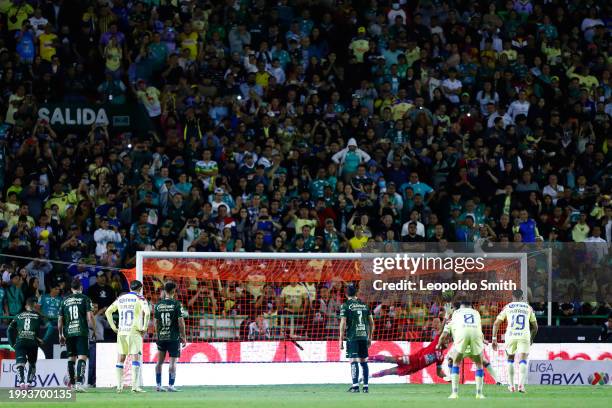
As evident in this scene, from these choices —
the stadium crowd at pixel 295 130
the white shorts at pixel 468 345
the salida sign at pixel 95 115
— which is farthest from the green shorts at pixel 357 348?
the salida sign at pixel 95 115

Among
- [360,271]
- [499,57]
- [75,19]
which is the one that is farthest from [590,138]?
[75,19]

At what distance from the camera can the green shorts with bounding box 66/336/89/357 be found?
24219 millimetres

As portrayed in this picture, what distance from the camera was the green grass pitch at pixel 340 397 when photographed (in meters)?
20.8

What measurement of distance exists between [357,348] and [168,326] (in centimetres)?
342

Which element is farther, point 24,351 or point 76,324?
point 24,351

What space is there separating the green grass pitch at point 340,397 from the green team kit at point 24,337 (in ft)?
4.30

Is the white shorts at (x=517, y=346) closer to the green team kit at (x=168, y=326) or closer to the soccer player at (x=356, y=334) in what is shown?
the soccer player at (x=356, y=334)

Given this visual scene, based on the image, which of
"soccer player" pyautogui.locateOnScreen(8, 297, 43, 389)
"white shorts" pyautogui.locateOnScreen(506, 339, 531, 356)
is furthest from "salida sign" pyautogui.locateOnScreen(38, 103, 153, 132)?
"white shorts" pyautogui.locateOnScreen(506, 339, 531, 356)

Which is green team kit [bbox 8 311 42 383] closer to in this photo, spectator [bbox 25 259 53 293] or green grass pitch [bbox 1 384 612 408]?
green grass pitch [bbox 1 384 612 408]

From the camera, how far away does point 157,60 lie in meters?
33.6

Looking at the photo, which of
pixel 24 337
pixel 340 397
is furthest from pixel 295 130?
pixel 340 397

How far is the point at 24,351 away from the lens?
2438cm

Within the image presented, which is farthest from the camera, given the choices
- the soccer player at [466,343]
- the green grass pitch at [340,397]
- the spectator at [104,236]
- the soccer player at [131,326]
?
the spectator at [104,236]

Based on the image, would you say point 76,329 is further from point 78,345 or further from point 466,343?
point 466,343
